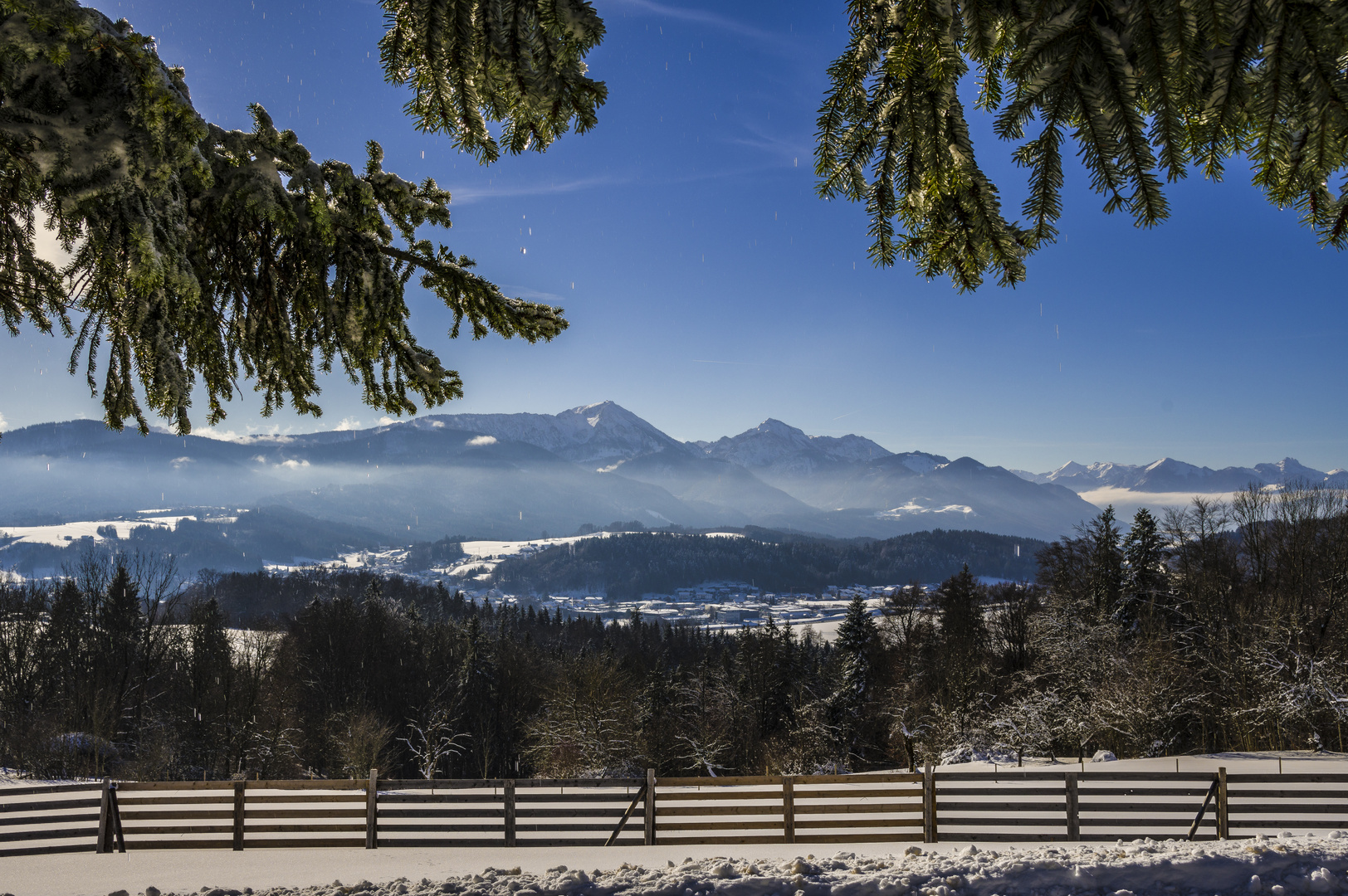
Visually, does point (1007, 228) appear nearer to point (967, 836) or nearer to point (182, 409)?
point (182, 409)

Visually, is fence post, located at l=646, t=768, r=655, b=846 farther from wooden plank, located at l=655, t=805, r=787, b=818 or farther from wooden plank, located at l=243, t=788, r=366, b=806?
wooden plank, located at l=243, t=788, r=366, b=806

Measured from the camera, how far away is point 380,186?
150 inches

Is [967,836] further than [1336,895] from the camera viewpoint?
Yes

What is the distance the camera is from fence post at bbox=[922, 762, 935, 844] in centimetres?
1011

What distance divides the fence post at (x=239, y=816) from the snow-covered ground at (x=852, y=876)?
1659 mm

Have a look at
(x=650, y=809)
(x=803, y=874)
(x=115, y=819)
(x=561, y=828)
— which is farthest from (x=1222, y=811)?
(x=115, y=819)

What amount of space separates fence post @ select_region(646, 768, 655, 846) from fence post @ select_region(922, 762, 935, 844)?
14.1ft

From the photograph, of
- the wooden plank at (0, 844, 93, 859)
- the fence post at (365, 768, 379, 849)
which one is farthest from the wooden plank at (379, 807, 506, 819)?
the wooden plank at (0, 844, 93, 859)

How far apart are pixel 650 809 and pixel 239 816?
657 cm

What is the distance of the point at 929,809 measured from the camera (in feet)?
33.3

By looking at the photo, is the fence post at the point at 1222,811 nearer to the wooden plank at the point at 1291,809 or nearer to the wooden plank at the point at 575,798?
the wooden plank at the point at 1291,809

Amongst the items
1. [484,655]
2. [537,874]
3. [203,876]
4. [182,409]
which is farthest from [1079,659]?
[484,655]

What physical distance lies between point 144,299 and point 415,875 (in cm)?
781

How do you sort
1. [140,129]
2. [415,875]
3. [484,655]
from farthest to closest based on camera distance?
[484,655], [415,875], [140,129]
